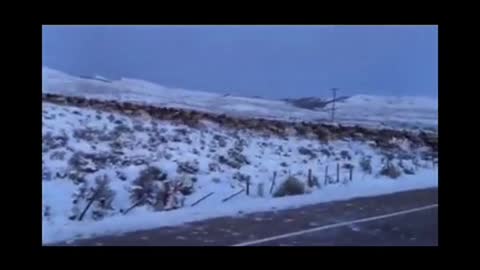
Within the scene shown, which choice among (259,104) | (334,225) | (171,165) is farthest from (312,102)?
(171,165)

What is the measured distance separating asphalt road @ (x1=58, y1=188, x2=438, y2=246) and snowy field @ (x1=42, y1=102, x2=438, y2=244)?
0.29ft

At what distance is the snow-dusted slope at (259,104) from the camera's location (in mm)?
5094

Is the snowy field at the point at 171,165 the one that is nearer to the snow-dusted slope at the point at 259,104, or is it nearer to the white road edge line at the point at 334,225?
the snow-dusted slope at the point at 259,104

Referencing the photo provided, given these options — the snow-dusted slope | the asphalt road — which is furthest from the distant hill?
the asphalt road

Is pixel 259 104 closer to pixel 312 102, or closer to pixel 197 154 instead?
pixel 312 102

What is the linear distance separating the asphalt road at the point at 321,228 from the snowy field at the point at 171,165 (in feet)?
→ 0.29

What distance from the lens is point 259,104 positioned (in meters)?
5.32

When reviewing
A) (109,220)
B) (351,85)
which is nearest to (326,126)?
(351,85)

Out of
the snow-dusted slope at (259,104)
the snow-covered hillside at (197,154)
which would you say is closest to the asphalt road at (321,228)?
the snow-covered hillside at (197,154)

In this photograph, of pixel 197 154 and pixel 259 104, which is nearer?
pixel 197 154

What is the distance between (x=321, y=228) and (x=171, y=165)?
1.16 m
